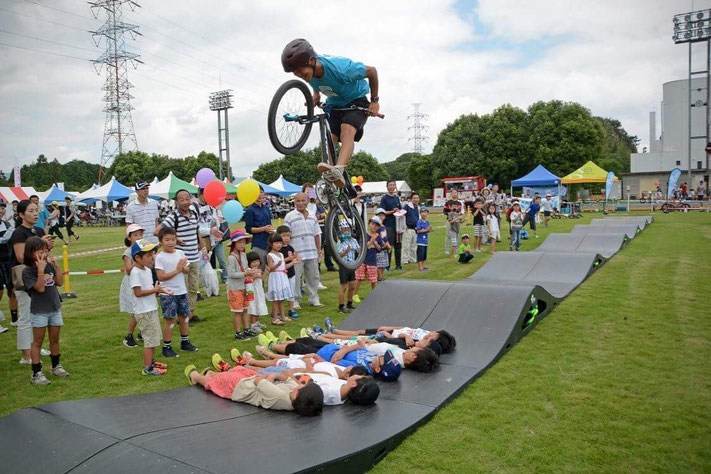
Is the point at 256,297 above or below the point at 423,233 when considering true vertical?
below

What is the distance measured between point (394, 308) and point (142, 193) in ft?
13.3

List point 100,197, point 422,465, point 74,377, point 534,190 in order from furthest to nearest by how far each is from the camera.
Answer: point 534,190 < point 100,197 < point 74,377 < point 422,465

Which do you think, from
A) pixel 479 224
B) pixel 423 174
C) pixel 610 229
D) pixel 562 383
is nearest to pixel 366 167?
pixel 423 174

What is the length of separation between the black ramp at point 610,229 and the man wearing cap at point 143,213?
45.4 feet

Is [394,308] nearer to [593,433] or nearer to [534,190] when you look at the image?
[593,433]

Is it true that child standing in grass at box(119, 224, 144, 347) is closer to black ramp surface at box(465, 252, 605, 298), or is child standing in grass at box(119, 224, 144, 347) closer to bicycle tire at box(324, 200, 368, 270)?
bicycle tire at box(324, 200, 368, 270)

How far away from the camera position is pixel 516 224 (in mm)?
14586

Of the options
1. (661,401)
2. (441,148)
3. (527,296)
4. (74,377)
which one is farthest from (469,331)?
(441,148)

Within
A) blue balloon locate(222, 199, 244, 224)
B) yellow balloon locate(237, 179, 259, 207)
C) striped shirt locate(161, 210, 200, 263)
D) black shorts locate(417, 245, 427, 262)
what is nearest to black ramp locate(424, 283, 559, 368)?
striped shirt locate(161, 210, 200, 263)

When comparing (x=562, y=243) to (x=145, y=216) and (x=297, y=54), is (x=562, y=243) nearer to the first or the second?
(x=145, y=216)

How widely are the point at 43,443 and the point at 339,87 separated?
394 centimetres

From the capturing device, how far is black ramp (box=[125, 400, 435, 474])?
323 cm

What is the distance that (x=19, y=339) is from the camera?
5.70m

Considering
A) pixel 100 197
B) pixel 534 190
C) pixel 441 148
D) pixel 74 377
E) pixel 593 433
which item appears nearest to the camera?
pixel 593 433
